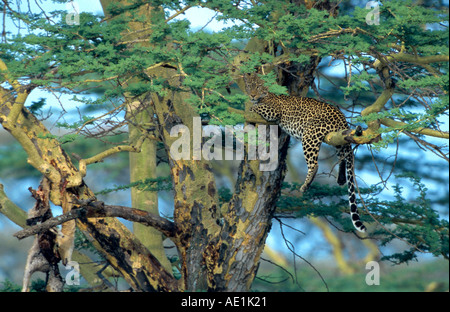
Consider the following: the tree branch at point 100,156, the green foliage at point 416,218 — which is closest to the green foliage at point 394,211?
the green foliage at point 416,218

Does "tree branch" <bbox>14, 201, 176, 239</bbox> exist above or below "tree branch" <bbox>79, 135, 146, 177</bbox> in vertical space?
below

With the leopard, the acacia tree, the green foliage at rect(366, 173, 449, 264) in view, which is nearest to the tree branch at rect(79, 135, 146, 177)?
the acacia tree

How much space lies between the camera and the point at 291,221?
15180mm

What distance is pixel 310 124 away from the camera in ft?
18.7

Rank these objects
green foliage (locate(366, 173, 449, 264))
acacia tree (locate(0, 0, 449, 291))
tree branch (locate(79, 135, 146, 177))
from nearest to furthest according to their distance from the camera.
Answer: acacia tree (locate(0, 0, 449, 291)) → tree branch (locate(79, 135, 146, 177)) → green foliage (locate(366, 173, 449, 264))

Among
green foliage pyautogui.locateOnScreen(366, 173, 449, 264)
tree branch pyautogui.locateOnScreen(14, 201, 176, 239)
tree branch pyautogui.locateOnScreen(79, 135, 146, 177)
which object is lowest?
green foliage pyautogui.locateOnScreen(366, 173, 449, 264)

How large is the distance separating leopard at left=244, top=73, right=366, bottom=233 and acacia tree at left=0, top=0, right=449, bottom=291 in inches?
7.3

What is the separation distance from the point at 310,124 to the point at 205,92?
3.61 ft

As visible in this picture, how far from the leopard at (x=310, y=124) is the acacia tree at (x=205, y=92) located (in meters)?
0.18

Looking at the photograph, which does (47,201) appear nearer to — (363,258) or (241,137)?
(241,137)

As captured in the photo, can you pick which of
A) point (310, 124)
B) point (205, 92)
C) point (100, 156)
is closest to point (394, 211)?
point (310, 124)

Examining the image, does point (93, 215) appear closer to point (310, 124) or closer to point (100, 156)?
point (100, 156)

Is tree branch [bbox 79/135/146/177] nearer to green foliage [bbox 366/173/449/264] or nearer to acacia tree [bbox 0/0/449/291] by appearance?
acacia tree [bbox 0/0/449/291]

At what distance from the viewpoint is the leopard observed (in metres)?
5.64
